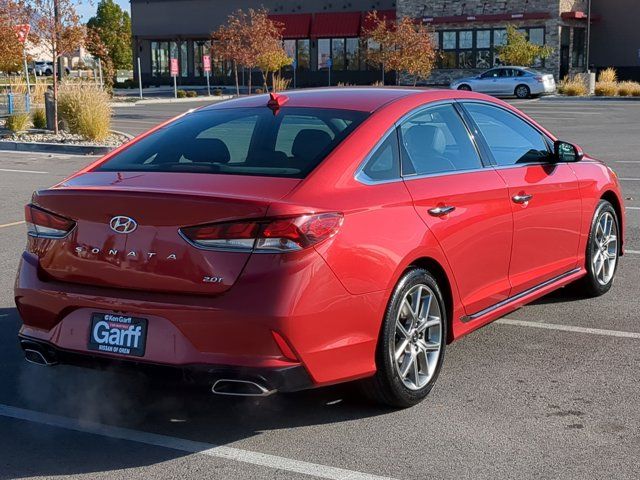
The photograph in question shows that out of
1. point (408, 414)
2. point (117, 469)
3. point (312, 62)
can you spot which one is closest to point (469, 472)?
point (408, 414)

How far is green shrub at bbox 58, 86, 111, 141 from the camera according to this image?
21781mm

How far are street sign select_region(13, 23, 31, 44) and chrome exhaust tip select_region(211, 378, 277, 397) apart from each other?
22.3 meters

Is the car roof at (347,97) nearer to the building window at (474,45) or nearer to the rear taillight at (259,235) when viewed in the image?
the rear taillight at (259,235)

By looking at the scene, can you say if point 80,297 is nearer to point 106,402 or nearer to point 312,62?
point 106,402

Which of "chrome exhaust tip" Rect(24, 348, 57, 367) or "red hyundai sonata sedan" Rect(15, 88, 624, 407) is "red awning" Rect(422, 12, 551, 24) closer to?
"red hyundai sonata sedan" Rect(15, 88, 624, 407)

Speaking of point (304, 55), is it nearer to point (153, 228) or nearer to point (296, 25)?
point (296, 25)

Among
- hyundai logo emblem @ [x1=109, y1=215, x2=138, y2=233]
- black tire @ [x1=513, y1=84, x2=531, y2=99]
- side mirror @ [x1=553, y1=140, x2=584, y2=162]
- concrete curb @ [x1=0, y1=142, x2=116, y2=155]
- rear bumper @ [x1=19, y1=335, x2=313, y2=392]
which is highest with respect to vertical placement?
side mirror @ [x1=553, y1=140, x2=584, y2=162]

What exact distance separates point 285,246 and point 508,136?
2.58m

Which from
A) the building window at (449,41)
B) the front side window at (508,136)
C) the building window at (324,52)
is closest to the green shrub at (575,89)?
the building window at (449,41)

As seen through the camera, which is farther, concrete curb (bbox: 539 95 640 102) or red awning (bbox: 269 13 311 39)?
red awning (bbox: 269 13 311 39)

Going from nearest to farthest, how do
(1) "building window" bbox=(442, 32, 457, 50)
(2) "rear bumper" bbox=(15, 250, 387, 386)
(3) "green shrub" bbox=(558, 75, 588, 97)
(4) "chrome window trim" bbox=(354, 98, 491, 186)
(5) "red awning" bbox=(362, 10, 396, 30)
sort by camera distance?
(2) "rear bumper" bbox=(15, 250, 387, 386), (4) "chrome window trim" bbox=(354, 98, 491, 186), (3) "green shrub" bbox=(558, 75, 588, 97), (1) "building window" bbox=(442, 32, 457, 50), (5) "red awning" bbox=(362, 10, 396, 30)

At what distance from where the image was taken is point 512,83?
142 feet

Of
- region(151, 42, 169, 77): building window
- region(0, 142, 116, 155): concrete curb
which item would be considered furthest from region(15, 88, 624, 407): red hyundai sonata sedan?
region(151, 42, 169, 77): building window

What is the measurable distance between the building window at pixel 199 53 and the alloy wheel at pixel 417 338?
61.8 meters
